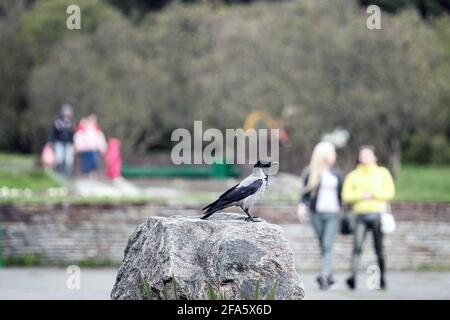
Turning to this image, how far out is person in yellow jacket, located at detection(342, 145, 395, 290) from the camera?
59.7 feet

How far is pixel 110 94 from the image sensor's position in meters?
49.8

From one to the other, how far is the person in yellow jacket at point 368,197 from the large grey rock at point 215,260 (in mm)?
7044

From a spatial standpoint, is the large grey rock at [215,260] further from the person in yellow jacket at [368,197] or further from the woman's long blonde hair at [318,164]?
the woman's long blonde hair at [318,164]

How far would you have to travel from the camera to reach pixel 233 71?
44531 millimetres

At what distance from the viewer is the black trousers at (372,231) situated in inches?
716

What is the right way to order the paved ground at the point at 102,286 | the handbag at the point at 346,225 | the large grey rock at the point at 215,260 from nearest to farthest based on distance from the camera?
the large grey rock at the point at 215,260 < the paved ground at the point at 102,286 < the handbag at the point at 346,225

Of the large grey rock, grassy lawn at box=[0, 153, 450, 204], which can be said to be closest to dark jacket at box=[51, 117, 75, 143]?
grassy lawn at box=[0, 153, 450, 204]

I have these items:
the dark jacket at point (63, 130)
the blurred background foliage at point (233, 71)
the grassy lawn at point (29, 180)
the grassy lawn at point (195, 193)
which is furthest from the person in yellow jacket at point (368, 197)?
the blurred background foliage at point (233, 71)

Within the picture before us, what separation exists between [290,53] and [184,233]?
100ft

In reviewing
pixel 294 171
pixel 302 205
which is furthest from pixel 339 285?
pixel 294 171

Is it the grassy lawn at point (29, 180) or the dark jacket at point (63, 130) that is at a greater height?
the dark jacket at point (63, 130)

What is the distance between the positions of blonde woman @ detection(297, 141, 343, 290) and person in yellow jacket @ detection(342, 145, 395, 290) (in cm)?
29

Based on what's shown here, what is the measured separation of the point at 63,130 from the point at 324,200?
16.0m

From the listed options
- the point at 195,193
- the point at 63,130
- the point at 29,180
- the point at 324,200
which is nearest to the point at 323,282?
the point at 324,200
